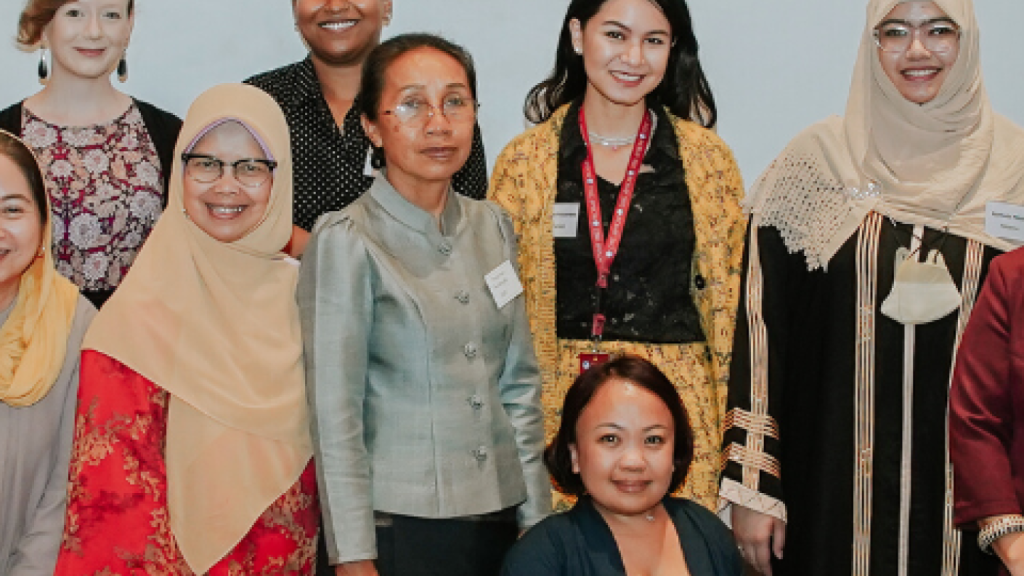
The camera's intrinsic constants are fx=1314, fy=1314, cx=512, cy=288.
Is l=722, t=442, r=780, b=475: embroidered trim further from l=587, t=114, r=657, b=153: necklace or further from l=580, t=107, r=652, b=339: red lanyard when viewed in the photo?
l=587, t=114, r=657, b=153: necklace

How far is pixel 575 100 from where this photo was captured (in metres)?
3.46

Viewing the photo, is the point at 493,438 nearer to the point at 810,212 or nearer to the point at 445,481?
the point at 445,481

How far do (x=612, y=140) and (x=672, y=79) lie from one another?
254 millimetres

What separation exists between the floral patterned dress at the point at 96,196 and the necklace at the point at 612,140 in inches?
45.8

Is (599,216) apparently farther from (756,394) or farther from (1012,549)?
(1012,549)

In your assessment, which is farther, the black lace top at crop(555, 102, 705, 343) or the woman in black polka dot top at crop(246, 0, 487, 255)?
the woman in black polka dot top at crop(246, 0, 487, 255)

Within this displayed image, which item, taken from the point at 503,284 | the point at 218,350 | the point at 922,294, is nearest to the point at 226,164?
the point at 218,350

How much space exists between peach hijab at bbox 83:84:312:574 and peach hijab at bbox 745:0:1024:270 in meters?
1.18

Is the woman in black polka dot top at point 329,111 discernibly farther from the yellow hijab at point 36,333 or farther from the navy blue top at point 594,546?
the navy blue top at point 594,546

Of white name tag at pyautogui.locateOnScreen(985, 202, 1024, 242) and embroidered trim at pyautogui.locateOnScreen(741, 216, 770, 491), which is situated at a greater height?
white name tag at pyautogui.locateOnScreen(985, 202, 1024, 242)

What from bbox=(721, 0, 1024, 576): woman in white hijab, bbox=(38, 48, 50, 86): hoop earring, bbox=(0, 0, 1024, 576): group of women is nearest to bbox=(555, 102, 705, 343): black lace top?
bbox=(0, 0, 1024, 576): group of women

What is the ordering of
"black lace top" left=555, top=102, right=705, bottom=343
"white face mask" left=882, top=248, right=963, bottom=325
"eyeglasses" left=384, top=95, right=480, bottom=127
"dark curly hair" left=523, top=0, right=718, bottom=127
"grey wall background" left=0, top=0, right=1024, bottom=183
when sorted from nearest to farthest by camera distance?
1. "eyeglasses" left=384, top=95, right=480, bottom=127
2. "white face mask" left=882, top=248, right=963, bottom=325
3. "black lace top" left=555, top=102, right=705, bottom=343
4. "dark curly hair" left=523, top=0, right=718, bottom=127
5. "grey wall background" left=0, top=0, right=1024, bottom=183

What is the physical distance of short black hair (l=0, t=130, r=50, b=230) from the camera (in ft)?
9.34

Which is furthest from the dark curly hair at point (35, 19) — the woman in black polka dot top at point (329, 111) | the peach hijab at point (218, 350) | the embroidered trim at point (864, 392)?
the embroidered trim at point (864, 392)
